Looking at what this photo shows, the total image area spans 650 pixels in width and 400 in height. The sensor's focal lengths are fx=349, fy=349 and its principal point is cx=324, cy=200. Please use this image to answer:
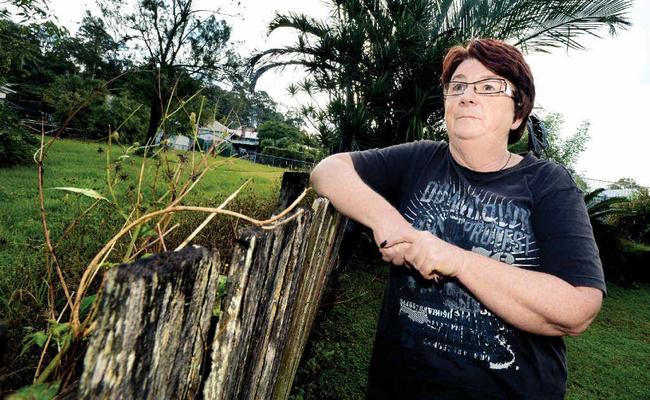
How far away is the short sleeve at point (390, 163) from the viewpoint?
4.81ft

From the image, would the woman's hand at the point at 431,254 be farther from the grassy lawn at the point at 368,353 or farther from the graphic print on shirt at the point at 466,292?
the grassy lawn at the point at 368,353

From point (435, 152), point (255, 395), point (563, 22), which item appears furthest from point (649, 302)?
point (255, 395)

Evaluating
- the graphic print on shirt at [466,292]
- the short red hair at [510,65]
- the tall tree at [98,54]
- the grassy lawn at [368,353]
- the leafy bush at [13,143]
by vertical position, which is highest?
the tall tree at [98,54]

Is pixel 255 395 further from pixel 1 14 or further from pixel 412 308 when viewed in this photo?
pixel 1 14

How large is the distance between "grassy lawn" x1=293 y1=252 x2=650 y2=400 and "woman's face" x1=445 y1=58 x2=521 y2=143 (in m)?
2.02

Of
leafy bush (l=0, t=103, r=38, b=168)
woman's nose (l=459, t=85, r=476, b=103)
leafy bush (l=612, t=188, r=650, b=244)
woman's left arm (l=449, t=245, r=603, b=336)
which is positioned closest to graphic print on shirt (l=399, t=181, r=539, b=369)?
woman's left arm (l=449, t=245, r=603, b=336)

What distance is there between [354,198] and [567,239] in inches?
26.9

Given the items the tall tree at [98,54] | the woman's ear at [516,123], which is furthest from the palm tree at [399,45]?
the tall tree at [98,54]

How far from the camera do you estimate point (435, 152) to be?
58.5 inches

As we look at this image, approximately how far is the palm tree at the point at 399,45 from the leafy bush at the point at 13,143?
693 centimetres

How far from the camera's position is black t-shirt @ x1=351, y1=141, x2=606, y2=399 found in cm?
110

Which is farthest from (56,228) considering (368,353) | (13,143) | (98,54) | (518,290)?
(98,54)

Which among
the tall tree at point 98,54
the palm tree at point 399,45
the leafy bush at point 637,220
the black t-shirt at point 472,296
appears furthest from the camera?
the tall tree at point 98,54

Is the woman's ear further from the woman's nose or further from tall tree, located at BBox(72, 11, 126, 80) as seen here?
tall tree, located at BBox(72, 11, 126, 80)
